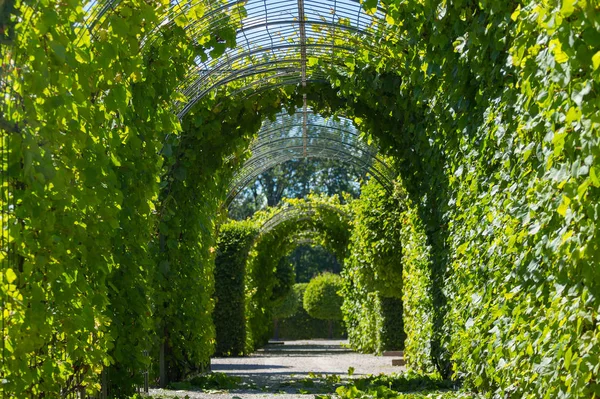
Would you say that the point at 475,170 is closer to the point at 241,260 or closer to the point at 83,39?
the point at 83,39

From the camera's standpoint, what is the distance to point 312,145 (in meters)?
12.6

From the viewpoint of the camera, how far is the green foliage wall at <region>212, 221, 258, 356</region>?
15867 mm

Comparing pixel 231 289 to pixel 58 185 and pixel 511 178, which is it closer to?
pixel 511 178

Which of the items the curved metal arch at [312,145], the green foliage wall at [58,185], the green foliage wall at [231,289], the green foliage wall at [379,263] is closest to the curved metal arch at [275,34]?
the green foliage wall at [58,185]

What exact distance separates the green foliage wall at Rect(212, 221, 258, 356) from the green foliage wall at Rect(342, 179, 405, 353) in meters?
2.28

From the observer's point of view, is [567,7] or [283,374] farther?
[283,374]

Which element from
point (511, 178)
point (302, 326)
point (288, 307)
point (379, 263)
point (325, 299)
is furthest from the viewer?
point (302, 326)

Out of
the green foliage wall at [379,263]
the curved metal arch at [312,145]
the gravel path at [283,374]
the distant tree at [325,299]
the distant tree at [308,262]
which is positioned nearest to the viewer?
the gravel path at [283,374]

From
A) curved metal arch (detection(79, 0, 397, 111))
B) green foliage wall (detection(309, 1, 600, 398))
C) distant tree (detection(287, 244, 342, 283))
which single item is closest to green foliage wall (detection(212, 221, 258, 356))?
curved metal arch (detection(79, 0, 397, 111))

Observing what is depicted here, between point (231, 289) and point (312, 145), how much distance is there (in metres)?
4.46

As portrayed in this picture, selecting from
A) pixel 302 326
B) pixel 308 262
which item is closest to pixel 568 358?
pixel 302 326

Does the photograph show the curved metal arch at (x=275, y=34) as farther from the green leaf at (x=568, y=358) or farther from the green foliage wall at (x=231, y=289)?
the green foliage wall at (x=231, y=289)

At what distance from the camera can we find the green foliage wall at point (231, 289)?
52.1 ft

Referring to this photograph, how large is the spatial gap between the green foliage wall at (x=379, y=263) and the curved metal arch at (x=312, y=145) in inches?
26.3
